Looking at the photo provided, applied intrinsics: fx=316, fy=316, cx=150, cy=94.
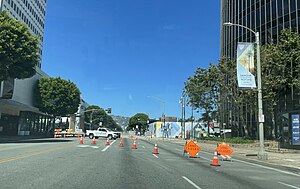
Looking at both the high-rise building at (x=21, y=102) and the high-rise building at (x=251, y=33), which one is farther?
the high-rise building at (x=21, y=102)

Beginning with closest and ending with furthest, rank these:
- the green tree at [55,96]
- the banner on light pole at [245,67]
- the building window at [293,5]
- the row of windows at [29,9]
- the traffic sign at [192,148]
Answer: the banner on light pole at [245,67], the traffic sign at [192,148], the building window at [293,5], the green tree at [55,96], the row of windows at [29,9]

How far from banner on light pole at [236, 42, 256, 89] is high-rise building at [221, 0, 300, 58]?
1995 cm

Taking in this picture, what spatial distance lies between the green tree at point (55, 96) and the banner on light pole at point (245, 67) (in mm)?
41669

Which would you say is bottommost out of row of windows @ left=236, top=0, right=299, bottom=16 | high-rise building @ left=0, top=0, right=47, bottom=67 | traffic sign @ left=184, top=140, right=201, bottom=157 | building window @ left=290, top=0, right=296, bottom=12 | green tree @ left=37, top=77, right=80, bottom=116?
traffic sign @ left=184, top=140, right=201, bottom=157

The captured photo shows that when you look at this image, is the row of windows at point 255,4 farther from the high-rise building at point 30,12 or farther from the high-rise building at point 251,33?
the high-rise building at point 30,12

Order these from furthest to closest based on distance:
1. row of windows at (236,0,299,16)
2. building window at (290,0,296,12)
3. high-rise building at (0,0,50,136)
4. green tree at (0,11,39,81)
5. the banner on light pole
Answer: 1. high-rise building at (0,0,50,136)
2. row of windows at (236,0,299,16)
3. building window at (290,0,296,12)
4. green tree at (0,11,39,81)
5. the banner on light pole

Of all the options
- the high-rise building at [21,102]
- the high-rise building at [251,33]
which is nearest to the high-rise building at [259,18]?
the high-rise building at [251,33]

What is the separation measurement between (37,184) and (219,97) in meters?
37.8

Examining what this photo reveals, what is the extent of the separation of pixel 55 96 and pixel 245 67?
4294 cm

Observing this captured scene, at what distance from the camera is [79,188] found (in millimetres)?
8227

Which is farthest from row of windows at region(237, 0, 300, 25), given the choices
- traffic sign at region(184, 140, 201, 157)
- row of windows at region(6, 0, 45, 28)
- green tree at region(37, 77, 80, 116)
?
row of windows at region(6, 0, 45, 28)

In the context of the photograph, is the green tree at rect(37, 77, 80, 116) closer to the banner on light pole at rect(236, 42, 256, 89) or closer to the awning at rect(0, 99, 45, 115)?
the awning at rect(0, 99, 45, 115)

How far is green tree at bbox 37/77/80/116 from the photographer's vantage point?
55.6m

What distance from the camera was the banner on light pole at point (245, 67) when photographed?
773 inches
